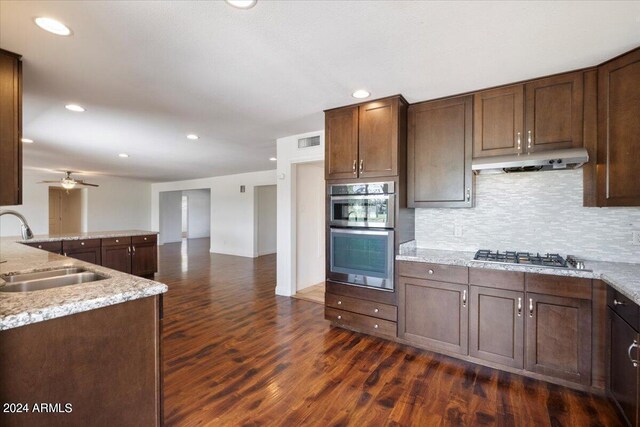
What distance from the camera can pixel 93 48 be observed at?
195 cm

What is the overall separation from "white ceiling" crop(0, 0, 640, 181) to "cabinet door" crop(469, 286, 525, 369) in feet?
5.74

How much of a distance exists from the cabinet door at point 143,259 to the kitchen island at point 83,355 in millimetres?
4177

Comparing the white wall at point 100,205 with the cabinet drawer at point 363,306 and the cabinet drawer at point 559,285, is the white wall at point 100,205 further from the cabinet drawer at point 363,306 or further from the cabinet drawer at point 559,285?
the cabinet drawer at point 559,285

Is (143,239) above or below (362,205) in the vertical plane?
below

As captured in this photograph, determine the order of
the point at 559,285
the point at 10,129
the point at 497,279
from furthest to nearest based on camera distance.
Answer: the point at 497,279 < the point at 559,285 < the point at 10,129

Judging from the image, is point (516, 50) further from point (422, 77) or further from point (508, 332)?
point (508, 332)

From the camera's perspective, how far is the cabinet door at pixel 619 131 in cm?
195

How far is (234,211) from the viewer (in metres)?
8.40

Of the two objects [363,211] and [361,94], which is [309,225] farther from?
[361,94]

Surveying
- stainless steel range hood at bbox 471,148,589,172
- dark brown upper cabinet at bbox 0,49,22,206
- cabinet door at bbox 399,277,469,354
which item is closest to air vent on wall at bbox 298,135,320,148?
stainless steel range hood at bbox 471,148,589,172

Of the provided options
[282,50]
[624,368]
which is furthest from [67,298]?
A: [624,368]

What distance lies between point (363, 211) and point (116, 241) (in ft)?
14.1

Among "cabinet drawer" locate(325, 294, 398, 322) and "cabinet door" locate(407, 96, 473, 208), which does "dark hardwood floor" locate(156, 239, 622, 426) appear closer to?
"cabinet drawer" locate(325, 294, 398, 322)

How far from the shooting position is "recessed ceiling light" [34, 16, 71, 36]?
1666 mm
